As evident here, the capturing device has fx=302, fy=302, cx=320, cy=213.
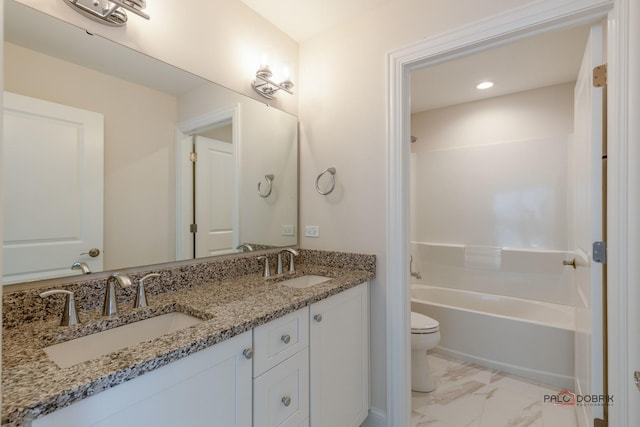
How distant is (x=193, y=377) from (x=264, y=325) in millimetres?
285

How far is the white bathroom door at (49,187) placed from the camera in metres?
0.99

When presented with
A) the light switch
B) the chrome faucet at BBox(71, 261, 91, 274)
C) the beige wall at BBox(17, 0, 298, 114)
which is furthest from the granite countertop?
the beige wall at BBox(17, 0, 298, 114)

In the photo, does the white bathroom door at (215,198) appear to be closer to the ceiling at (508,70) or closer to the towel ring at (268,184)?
the towel ring at (268,184)

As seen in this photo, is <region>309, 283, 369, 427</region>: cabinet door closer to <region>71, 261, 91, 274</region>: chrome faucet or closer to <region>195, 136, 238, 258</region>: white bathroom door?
<region>195, 136, 238, 258</region>: white bathroom door

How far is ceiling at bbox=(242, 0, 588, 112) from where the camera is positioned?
1764 mm

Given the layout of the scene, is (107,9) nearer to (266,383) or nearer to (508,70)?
(266,383)

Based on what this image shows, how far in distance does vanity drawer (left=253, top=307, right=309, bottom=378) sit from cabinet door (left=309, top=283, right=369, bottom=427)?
0.06m

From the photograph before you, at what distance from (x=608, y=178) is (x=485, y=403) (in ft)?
5.37

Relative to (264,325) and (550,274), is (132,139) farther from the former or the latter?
(550,274)

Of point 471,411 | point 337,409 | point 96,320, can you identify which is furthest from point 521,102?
point 96,320

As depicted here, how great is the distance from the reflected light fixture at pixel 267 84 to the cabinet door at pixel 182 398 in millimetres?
1412

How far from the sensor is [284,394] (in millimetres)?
1181

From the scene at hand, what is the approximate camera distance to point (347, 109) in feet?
6.10

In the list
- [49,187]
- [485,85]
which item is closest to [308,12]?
[49,187]
